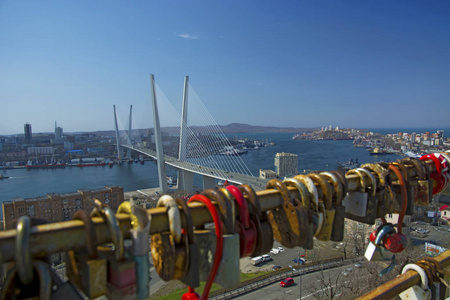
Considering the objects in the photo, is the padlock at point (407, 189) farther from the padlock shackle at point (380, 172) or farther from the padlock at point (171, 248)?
the padlock at point (171, 248)

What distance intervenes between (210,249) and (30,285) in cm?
25

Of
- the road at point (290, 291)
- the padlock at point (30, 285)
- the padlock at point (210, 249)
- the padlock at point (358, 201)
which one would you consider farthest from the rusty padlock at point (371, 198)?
the road at point (290, 291)

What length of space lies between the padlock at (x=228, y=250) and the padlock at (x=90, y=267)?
18 centimetres

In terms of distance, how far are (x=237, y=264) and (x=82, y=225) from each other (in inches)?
9.8

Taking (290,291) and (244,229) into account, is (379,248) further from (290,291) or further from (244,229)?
(290,291)

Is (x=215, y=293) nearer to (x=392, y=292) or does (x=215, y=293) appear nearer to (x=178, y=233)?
(x=392, y=292)

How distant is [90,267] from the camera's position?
38cm

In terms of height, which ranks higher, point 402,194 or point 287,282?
point 402,194

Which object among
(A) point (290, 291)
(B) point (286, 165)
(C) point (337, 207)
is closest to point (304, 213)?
(C) point (337, 207)

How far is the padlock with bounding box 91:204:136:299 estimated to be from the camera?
0.39 meters

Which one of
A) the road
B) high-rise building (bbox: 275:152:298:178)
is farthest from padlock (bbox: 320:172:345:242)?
high-rise building (bbox: 275:152:298:178)

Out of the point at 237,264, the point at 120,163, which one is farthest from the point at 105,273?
the point at 120,163

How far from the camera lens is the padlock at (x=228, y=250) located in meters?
0.48

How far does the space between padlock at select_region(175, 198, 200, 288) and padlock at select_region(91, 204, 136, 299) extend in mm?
89
